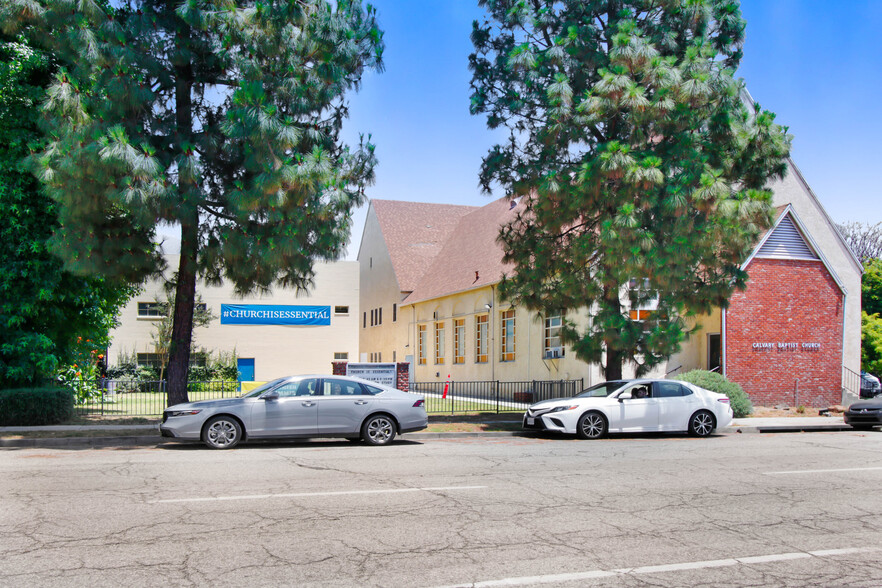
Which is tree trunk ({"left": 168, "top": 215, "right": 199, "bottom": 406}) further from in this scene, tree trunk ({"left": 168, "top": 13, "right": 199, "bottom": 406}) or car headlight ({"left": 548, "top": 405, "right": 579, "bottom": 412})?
car headlight ({"left": 548, "top": 405, "right": 579, "bottom": 412})

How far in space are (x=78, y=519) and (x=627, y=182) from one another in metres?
12.9

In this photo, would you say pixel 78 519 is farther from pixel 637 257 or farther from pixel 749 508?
pixel 637 257

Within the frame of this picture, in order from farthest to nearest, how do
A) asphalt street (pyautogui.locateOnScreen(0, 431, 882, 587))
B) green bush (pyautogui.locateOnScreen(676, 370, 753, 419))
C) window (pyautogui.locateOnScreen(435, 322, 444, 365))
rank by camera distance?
window (pyautogui.locateOnScreen(435, 322, 444, 365)) → green bush (pyautogui.locateOnScreen(676, 370, 753, 419)) → asphalt street (pyautogui.locateOnScreen(0, 431, 882, 587))

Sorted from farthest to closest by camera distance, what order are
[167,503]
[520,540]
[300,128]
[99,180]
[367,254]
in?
[367,254] < [300,128] < [99,180] < [167,503] < [520,540]

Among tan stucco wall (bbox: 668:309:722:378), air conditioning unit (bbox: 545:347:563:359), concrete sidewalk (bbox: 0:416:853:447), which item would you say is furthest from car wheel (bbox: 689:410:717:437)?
air conditioning unit (bbox: 545:347:563:359)

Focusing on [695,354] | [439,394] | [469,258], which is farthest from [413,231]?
[695,354]

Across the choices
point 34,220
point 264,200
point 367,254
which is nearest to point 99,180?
point 264,200

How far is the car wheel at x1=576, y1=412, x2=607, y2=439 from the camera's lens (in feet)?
53.8

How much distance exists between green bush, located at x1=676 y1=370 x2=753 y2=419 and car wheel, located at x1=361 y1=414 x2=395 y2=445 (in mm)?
10754

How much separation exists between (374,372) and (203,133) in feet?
30.4

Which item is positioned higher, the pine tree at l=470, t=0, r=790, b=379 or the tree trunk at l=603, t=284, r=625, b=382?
the pine tree at l=470, t=0, r=790, b=379

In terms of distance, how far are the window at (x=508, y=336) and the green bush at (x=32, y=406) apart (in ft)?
59.8

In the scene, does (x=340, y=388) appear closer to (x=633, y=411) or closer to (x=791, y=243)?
(x=633, y=411)

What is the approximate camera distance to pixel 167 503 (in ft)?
27.0
